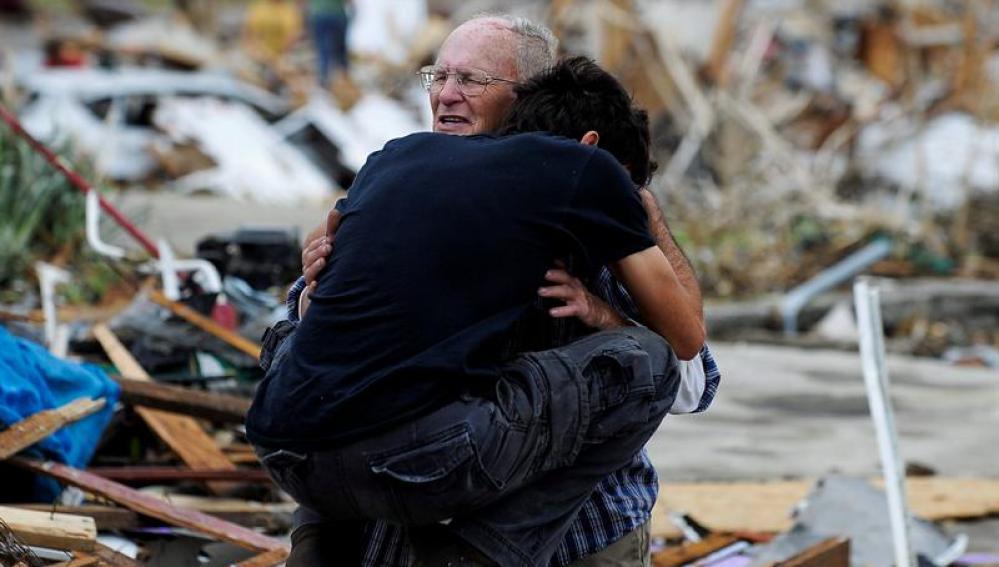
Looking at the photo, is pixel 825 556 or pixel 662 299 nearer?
pixel 662 299

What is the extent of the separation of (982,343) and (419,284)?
961 centimetres

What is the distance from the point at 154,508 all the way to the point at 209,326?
4.54 ft

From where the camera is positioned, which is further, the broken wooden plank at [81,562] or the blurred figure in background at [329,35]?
the blurred figure in background at [329,35]

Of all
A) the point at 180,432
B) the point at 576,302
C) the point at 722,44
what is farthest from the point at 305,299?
the point at 722,44

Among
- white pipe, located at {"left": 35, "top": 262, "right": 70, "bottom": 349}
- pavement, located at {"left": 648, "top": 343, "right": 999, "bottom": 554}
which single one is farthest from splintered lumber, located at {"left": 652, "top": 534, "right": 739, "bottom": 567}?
white pipe, located at {"left": 35, "top": 262, "right": 70, "bottom": 349}

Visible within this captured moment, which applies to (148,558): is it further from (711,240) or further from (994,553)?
(711,240)

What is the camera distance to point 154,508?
4.76 m

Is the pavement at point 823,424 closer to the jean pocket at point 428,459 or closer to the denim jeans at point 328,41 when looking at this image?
the jean pocket at point 428,459

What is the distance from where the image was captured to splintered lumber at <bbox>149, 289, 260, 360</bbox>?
600 cm

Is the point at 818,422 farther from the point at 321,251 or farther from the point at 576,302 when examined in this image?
the point at 321,251

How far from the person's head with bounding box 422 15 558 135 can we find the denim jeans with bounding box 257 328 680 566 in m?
0.63

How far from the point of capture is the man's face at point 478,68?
3.42 meters

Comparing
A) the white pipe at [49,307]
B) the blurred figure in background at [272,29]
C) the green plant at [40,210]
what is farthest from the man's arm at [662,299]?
the blurred figure in background at [272,29]

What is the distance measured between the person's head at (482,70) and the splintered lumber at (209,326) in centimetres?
263
